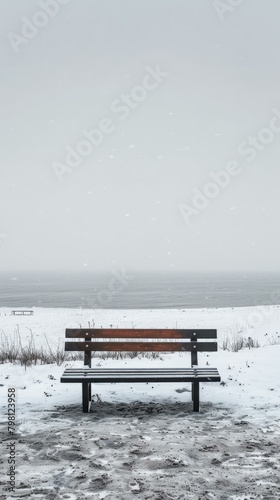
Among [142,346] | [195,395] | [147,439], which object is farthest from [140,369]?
[147,439]

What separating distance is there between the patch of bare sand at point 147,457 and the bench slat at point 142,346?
0.77 metres

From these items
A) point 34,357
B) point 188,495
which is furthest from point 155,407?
point 34,357

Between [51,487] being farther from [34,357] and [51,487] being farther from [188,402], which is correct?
[34,357]

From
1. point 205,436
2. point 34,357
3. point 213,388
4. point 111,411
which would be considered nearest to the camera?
point 205,436

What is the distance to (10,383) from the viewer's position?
6336 millimetres

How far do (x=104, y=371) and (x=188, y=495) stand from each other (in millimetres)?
2422

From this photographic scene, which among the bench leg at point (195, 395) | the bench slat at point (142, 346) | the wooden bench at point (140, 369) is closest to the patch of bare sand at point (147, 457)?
the bench leg at point (195, 395)

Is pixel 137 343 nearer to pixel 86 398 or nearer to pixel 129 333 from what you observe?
pixel 129 333

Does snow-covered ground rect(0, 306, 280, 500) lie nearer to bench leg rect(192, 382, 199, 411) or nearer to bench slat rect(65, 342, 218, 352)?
bench leg rect(192, 382, 199, 411)

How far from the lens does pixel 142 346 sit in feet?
18.5

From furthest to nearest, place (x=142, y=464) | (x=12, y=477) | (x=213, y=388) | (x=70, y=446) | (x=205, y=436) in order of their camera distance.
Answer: (x=213, y=388)
(x=205, y=436)
(x=70, y=446)
(x=142, y=464)
(x=12, y=477)

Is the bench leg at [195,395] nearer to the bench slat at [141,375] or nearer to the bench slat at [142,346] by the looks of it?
the bench slat at [141,375]

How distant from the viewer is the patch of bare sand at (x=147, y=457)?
3.21m

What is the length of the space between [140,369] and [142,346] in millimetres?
291
